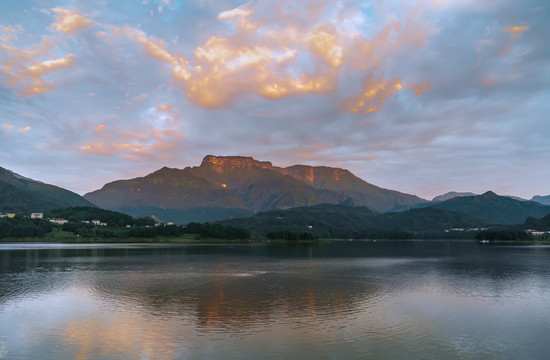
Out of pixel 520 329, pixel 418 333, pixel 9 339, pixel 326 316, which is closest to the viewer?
pixel 9 339

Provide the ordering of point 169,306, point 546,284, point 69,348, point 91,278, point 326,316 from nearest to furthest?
point 69,348, point 326,316, point 169,306, point 546,284, point 91,278

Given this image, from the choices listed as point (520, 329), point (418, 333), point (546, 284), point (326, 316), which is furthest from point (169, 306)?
point (546, 284)

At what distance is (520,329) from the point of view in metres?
47.0

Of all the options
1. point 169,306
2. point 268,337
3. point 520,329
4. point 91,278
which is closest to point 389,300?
point 520,329

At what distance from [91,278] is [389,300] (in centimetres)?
7073

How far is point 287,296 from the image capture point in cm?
6831

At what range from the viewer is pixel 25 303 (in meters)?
60.8

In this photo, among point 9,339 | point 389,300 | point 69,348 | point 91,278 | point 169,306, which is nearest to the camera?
point 69,348

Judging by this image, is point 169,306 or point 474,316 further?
point 169,306

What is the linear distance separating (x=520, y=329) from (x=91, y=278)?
88815 mm

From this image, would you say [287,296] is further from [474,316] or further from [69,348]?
[69,348]

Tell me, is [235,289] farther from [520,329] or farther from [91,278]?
[520,329]

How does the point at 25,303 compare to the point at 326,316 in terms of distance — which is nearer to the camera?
the point at 326,316

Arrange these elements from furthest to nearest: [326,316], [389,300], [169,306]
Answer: [389,300] < [169,306] < [326,316]
